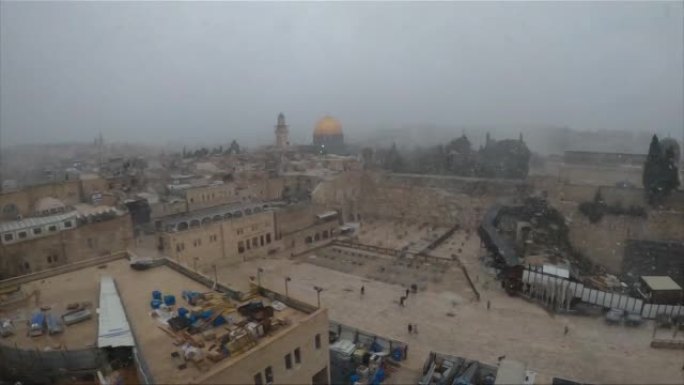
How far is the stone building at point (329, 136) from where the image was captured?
255ft

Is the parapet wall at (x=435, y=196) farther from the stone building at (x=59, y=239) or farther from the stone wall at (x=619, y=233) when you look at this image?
the stone building at (x=59, y=239)

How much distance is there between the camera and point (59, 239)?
22.1 m

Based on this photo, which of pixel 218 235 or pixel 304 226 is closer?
pixel 218 235

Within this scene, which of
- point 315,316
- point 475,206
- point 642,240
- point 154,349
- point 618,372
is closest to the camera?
point 154,349

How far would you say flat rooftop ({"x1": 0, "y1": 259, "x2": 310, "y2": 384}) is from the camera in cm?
1016

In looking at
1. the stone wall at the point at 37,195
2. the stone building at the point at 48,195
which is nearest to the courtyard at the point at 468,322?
the stone building at the point at 48,195

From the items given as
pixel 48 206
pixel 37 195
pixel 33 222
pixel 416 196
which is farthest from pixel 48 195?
pixel 416 196

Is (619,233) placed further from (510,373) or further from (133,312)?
(133,312)

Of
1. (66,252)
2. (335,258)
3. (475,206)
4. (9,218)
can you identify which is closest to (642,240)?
(475,206)

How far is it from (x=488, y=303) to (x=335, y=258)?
1204 centimetres

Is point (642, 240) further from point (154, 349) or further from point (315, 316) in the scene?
point (154, 349)

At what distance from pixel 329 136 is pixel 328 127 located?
1.91 metres

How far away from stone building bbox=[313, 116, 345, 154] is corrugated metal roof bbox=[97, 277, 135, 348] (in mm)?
63706

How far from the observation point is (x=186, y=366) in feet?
33.0
